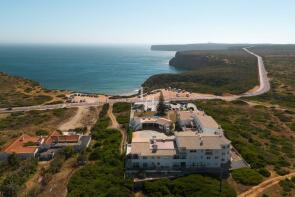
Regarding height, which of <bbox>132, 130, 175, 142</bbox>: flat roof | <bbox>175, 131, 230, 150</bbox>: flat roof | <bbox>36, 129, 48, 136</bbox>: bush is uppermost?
<bbox>175, 131, 230, 150</bbox>: flat roof

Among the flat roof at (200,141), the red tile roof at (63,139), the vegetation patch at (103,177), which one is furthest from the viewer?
the red tile roof at (63,139)

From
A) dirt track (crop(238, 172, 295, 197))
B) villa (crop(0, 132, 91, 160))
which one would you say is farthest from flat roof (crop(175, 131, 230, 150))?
villa (crop(0, 132, 91, 160))

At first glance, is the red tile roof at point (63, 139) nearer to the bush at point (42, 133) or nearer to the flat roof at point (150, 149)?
the bush at point (42, 133)

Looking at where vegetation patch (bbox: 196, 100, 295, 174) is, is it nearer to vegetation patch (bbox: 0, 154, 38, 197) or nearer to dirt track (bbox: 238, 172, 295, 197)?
dirt track (bbox: 238, 172, 295, 197)

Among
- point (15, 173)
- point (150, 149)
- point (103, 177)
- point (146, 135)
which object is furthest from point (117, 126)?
point (15, 173)

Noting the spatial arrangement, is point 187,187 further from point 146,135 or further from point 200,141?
point 146,135

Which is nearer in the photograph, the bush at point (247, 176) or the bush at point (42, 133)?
the bush at point (247, 176)

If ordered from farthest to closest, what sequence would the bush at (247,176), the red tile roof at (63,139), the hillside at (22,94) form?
the hillside at (22,94) < the red tile roof at (63,139) < the bush at (247,176)

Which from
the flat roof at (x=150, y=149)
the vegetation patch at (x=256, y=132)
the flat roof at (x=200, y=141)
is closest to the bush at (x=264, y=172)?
the vegetation patch at (x=256, y=132)

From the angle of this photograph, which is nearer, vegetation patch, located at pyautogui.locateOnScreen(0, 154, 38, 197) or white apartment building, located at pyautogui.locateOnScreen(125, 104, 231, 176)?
vegetation patch, located at pyautogui.locateOnScreen(0, 154, 38, 197)
